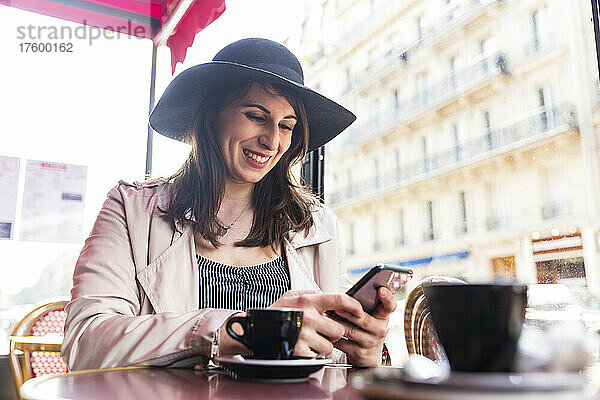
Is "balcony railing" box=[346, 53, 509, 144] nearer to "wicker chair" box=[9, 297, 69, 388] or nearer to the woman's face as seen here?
the woman's face

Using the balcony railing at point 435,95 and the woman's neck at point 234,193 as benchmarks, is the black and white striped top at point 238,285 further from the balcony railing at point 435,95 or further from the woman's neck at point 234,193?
the balcony railing at point 435,95

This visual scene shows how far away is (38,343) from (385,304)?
1595 mm

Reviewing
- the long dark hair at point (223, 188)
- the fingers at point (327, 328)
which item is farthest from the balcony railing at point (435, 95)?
the fingers at point (327, 328)

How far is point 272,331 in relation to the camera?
0.69m

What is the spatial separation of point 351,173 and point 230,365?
2.16m

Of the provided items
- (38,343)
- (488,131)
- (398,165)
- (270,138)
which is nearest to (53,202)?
(38,343)

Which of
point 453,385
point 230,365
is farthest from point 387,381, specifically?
point 230,365

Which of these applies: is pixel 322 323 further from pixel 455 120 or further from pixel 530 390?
pixel 455 120

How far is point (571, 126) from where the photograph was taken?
1.62 m

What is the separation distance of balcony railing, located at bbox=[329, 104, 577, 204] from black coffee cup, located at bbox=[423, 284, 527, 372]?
4.66ft

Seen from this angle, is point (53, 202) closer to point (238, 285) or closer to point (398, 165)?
point (398, 165)

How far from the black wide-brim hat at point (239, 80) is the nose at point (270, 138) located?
125 mm

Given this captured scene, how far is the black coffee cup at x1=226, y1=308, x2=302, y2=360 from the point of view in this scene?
68cm

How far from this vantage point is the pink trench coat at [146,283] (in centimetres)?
86
